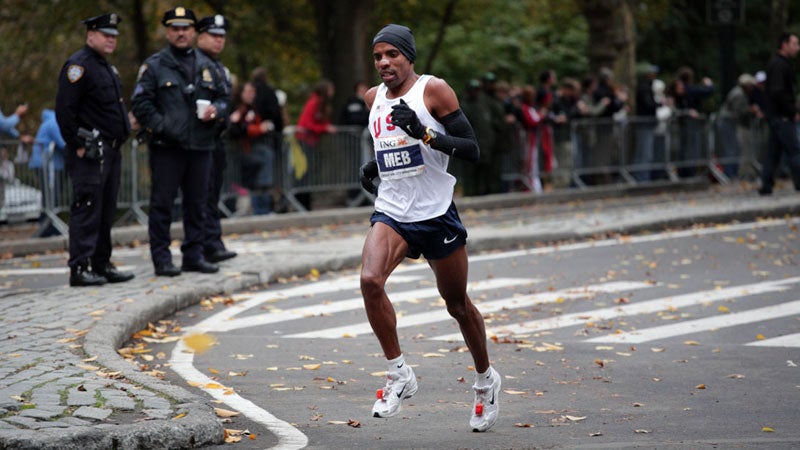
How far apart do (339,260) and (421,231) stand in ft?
22.2

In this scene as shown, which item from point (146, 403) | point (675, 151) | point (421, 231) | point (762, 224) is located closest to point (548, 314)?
point (421, 231)

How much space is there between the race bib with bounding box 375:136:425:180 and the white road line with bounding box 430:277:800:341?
110 inches

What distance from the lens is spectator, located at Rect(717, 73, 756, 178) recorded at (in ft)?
82.9

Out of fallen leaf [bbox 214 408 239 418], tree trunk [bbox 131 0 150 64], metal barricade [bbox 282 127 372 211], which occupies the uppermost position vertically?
tree trunk [bbox 131 0 150 64]

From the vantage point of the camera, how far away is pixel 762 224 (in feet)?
56.7

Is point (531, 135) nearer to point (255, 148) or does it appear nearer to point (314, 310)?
point (255, 148)

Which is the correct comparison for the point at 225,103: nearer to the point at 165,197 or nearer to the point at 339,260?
the point at 165,197

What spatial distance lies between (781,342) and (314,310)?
3645mm

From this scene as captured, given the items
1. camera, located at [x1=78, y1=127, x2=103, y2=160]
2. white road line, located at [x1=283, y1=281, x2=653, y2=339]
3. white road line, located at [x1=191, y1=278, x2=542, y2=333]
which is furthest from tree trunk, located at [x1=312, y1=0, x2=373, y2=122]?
camera, located at [x1=78, y1=127, x2=103, y2=160]

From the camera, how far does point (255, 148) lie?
1858cm

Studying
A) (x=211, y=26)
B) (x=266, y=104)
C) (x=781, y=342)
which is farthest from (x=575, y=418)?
(x=266, y=104)

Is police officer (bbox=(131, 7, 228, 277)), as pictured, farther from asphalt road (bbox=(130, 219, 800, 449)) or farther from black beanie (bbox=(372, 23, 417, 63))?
black beanie (bbox=(372, 23, 417, 63))

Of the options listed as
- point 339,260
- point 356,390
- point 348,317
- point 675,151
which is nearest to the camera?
point 356,390

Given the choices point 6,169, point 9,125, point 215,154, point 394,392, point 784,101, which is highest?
point 784,101
